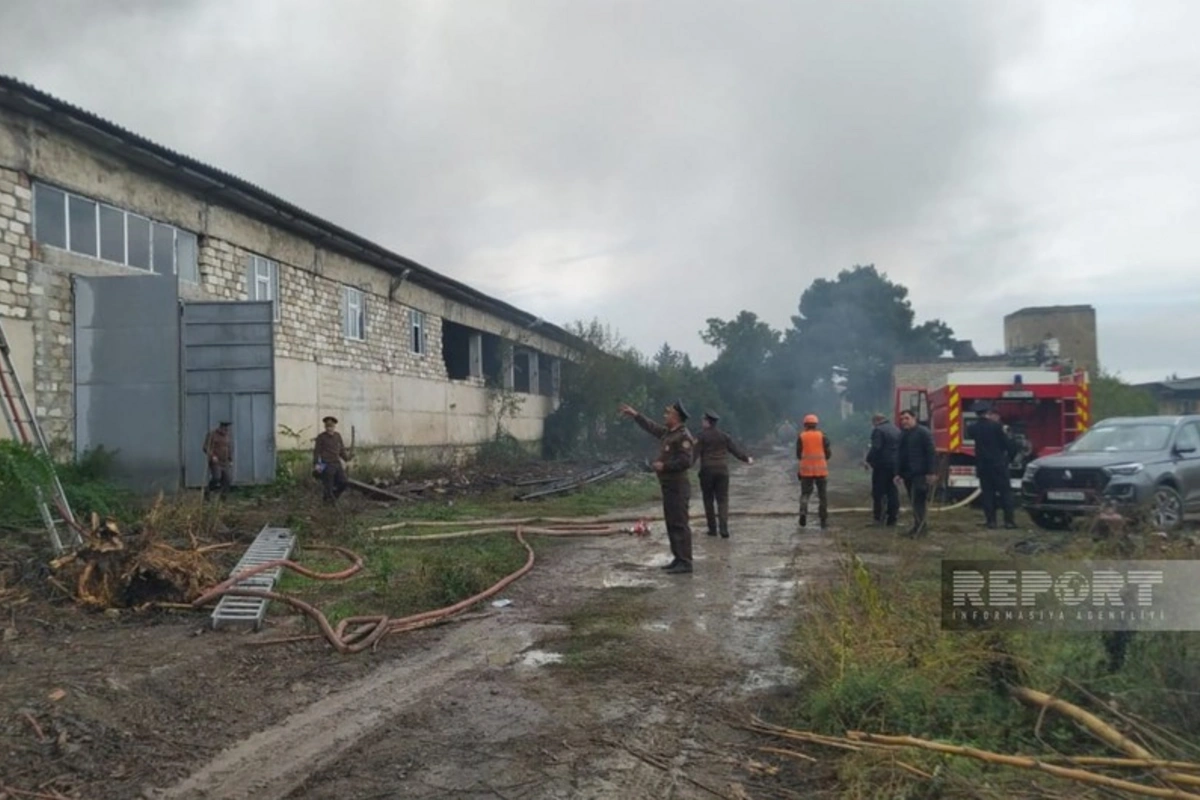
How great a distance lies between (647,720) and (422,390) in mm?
22436

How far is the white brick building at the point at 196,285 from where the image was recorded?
1361 cm

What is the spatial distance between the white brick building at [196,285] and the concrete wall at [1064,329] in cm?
3635

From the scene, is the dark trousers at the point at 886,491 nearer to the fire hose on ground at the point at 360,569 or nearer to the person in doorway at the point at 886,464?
the person in doorway at the point at 886,464

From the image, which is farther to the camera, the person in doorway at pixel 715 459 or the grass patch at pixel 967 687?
the person in doorway at pixel 715 459

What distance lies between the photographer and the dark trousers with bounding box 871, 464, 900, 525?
523 inches

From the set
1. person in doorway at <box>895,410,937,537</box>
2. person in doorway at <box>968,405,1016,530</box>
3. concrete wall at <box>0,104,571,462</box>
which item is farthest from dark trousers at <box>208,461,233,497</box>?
person in doorway at <box>968,405,1016,530</box>

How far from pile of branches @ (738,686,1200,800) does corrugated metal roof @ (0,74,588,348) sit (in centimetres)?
1381

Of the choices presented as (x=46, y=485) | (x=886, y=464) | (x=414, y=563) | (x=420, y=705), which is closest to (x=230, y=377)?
(x=46, y=485)

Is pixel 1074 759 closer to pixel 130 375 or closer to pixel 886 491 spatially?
pixel 886 491

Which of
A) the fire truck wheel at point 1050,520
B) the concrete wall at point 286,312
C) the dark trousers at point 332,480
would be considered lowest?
the fire truck wheel at point 1050,520

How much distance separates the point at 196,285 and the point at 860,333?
46.4 m

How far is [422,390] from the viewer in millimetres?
26688

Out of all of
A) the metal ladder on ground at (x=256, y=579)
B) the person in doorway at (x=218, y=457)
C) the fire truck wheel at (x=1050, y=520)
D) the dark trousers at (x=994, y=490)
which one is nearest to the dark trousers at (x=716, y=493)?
the dark trousers at (x=994, y=490)

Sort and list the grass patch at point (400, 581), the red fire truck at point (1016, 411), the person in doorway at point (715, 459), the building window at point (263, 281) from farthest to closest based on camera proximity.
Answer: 1. the building window at point (263, 281)
2. the red fire truck at point (1016, 411)
3. the person in doorway at point (715, 459)
4. the grass patch at point (400, 581)
